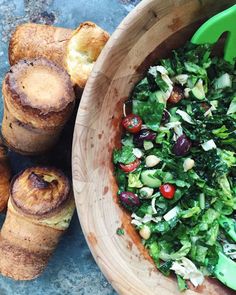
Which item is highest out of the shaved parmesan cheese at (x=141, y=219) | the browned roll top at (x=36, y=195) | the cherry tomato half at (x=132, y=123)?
the cherry tomato half at (x=132, y=123)

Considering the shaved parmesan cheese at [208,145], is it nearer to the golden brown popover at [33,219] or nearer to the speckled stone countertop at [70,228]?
the golden brown popover at [33,219]

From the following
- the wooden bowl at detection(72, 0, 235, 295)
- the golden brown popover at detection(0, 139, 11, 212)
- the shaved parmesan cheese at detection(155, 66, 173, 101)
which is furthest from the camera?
the golden brown popover at detection(0, 139, 11, 212)

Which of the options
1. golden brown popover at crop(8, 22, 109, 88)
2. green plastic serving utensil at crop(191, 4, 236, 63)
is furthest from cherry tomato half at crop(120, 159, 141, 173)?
green plastic serving utensil at crop(191, 4, 236, 63)

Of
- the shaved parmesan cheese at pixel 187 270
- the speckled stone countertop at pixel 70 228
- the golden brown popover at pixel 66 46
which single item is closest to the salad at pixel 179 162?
the shaved parmesan cheese at pixel 187 270

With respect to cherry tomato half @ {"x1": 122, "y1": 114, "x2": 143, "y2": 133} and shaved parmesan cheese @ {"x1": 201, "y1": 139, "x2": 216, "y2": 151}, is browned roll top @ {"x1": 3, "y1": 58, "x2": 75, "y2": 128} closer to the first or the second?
cherry tomato half @ {"x1": 122, "y1": 114, "x2": 143, "y2": 133}

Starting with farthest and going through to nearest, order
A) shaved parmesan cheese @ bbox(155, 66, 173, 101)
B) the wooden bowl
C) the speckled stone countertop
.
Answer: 1. the speckled stone countertop
2. shaved parmesan cheese @ bbox(155, 66, 173, 101)
3. the wooden bowl

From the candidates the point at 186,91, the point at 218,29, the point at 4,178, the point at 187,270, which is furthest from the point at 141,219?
the point at 218,29

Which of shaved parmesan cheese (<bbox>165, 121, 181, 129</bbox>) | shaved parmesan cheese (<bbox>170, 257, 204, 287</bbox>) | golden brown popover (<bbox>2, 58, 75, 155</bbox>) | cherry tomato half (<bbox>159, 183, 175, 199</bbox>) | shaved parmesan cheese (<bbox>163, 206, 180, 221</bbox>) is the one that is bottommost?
shaved parmesan cheese (<bbox>170, 257, 204, 287</bbox>)
